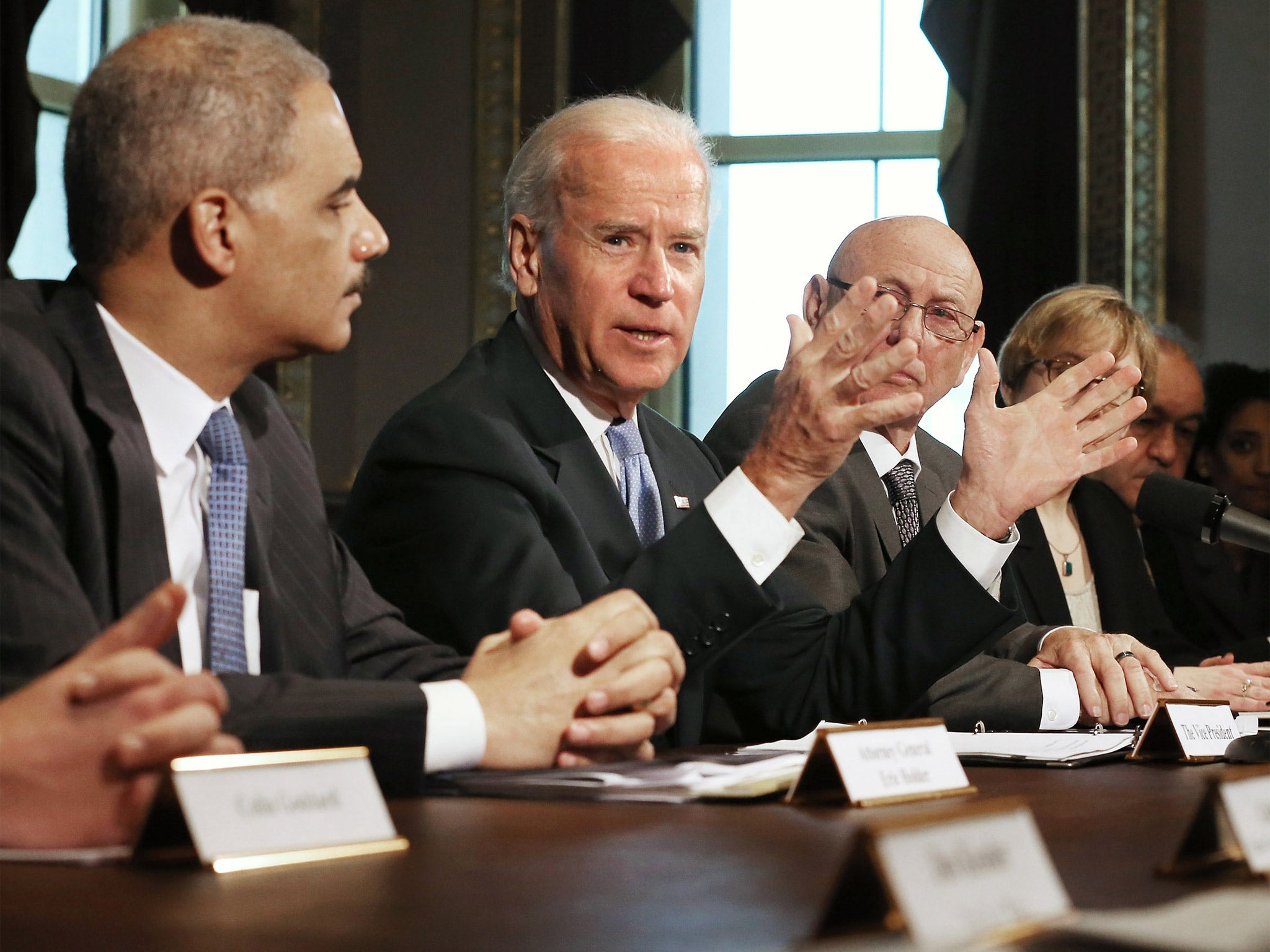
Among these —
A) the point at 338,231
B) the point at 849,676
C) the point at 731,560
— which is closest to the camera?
the point at 338,231

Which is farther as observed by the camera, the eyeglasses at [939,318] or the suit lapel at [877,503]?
the eyeglasses at [939,318]

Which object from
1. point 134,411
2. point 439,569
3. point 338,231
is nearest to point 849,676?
point 439,569

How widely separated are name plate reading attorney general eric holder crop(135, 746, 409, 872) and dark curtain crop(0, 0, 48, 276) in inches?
171

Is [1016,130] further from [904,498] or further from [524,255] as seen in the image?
[524,255]

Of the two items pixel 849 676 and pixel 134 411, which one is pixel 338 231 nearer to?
pixel 134 411

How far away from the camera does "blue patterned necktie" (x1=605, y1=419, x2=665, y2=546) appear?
2143 millimetres

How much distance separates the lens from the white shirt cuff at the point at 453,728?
1.25 meters

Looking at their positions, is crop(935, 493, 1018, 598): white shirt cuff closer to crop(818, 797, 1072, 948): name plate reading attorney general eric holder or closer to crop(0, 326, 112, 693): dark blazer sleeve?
crop(0, 326, 112, 693): dark blazer sleeve

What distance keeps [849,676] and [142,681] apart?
128 cm

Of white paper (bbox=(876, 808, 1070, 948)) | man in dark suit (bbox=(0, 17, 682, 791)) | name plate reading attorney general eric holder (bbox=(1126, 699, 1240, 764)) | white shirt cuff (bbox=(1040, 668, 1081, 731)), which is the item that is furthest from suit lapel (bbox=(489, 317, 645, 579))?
white paper (bbox=(876, 808, 1070, 948))

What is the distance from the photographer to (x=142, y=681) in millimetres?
889

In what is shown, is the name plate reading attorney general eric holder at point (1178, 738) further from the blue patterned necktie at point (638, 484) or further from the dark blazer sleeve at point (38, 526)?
the dark blazer sleeve at point (38, 526)

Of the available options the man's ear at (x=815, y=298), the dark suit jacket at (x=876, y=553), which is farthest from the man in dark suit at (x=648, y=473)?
the man's ear at (x=815, y=298)

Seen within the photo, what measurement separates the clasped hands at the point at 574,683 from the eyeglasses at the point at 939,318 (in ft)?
4.94
